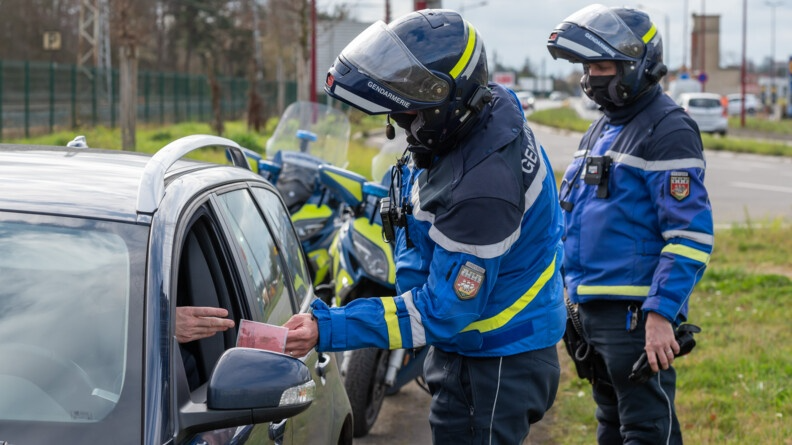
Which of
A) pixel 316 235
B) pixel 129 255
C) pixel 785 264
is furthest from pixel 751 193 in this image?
pixel 129 255

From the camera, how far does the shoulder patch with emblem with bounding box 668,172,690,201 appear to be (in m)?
3.85

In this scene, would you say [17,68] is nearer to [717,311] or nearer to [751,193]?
[751,193]

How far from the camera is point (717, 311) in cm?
828

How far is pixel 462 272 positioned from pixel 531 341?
16.3 inches

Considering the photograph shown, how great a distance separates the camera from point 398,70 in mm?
2885

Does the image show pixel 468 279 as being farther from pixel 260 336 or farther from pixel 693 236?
pixel 693 236

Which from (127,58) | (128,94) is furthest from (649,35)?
(128,94)

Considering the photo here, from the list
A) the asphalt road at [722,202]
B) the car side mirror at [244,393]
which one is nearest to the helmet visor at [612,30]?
the car side mirror at [244,393]

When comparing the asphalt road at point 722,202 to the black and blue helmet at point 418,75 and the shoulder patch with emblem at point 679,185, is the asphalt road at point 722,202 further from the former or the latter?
the black and blue helmet at point 418,75

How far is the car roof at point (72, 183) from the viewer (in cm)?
258

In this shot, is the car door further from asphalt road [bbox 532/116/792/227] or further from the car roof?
asphalt road [bbox 532/116/792/227]

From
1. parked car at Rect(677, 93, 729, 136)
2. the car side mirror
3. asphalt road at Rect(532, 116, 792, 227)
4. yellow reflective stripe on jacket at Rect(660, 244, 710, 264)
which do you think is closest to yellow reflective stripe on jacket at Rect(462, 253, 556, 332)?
the car side mirror

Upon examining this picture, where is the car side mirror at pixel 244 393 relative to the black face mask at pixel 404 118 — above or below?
below

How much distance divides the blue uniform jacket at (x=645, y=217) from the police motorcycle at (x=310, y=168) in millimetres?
2209
